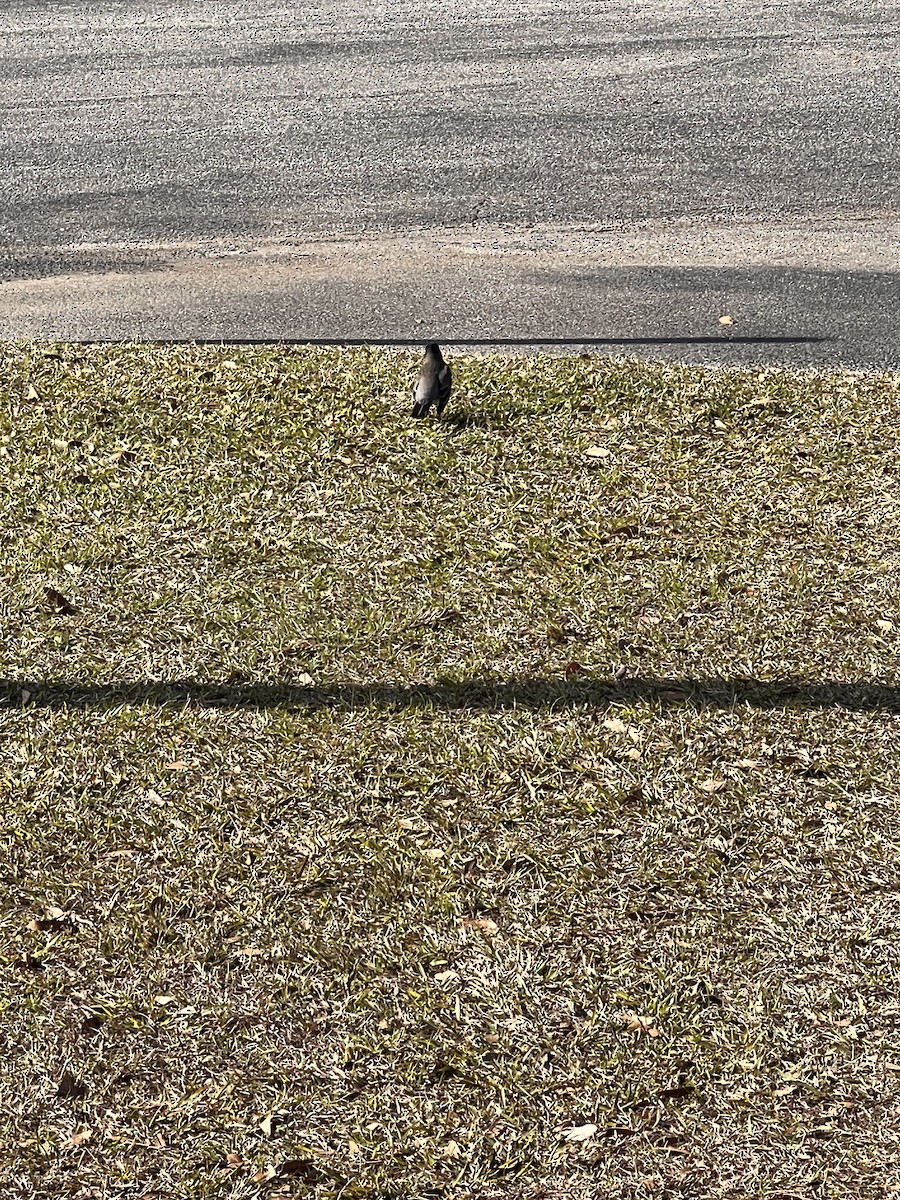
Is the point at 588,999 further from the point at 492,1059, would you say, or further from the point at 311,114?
the point at 311,114

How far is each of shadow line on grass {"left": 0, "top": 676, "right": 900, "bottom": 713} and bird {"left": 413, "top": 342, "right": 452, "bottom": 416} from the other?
1.76 m

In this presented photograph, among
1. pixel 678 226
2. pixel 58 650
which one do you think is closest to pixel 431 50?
pixel 678 226

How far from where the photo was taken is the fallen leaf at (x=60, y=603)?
203 inches

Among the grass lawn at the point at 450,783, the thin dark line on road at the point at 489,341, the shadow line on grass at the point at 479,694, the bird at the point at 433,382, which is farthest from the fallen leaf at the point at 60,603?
the thin dark line on road at the point at 489,341

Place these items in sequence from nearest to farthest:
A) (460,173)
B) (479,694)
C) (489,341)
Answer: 1. (479,694)
2. (489,341)
3. (460,173)

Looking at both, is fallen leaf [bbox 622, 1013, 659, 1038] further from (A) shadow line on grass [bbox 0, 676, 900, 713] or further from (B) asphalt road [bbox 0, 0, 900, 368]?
(B) asphalt road [bbox 0, 0, 900, 368]

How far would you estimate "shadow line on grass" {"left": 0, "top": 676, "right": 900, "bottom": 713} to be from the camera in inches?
183

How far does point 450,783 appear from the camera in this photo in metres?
4.36

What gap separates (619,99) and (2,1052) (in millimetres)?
7935

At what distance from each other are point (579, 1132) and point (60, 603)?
2.91 metres

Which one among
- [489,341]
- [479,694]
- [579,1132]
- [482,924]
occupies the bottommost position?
[579,1132]

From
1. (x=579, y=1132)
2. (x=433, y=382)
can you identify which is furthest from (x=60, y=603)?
(x=579, y=1132)

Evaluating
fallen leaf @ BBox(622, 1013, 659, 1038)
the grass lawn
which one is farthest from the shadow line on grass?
fallen leaf @ BBox(622, 1013, 659, 1038)

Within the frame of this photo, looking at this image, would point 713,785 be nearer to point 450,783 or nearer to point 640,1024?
point 450,783
